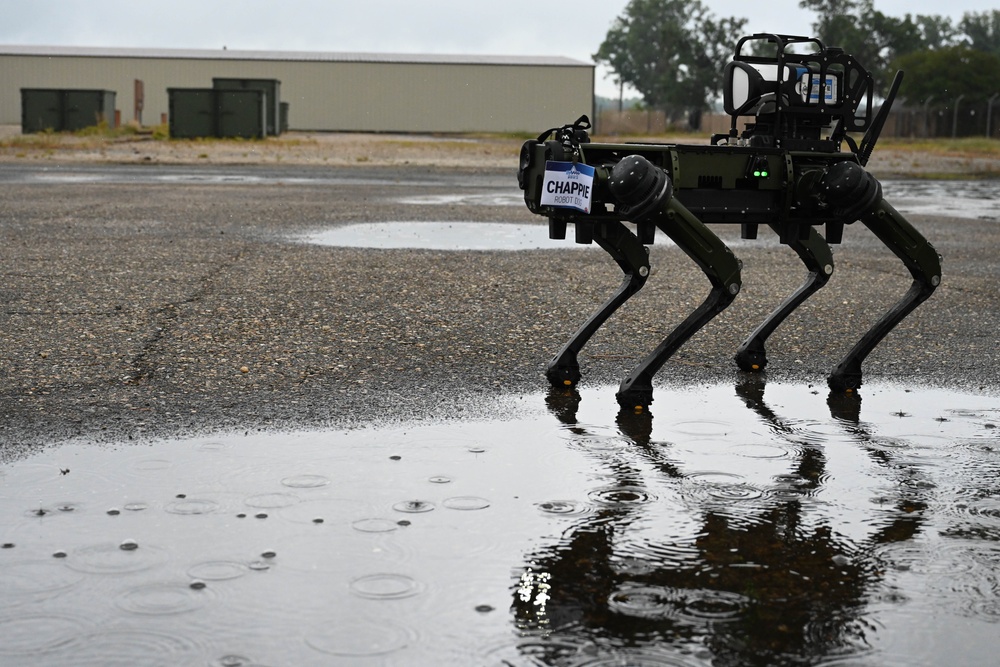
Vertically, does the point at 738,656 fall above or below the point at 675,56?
below

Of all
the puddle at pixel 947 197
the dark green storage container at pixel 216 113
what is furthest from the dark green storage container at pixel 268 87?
the puddle at pixel 947 197

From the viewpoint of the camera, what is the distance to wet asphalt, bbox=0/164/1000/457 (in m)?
5.70

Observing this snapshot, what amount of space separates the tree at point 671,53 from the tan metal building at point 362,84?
12.0 m

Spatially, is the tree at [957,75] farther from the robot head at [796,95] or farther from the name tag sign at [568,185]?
the name tag sign at [568,185]

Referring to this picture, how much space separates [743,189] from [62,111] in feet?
158

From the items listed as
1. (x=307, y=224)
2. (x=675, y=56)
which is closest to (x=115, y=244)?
(x=307, y=224)

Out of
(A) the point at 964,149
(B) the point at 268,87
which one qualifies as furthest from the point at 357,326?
(A) the point at 964,149

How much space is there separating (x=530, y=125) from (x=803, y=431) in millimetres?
67192

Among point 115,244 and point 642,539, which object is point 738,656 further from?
point 115,244

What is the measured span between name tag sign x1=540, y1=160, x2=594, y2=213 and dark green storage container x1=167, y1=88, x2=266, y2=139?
4031 cm

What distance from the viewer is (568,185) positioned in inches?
216

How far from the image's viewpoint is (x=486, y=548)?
3.73 meters

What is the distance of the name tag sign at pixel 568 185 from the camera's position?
5.43 metres

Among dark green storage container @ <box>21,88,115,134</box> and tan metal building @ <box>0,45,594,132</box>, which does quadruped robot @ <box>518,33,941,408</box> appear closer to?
dark green storage container @ <box>21,88,115,134</box>
